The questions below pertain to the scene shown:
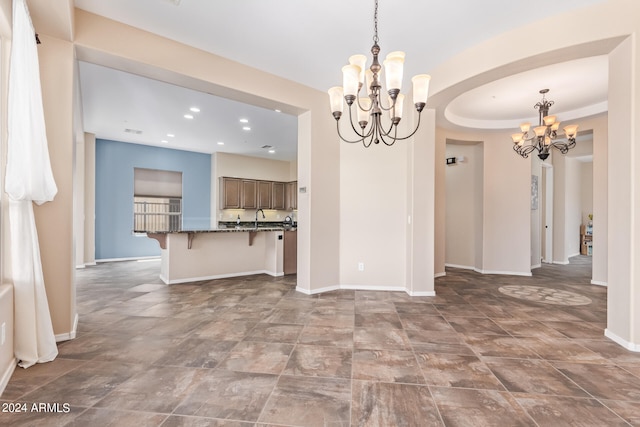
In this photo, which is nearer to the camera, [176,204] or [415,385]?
[415,385]

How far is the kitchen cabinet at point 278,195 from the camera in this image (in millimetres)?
8969

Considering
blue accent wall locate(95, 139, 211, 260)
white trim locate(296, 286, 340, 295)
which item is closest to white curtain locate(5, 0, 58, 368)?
white trim locate(296, 286, 340, 295)

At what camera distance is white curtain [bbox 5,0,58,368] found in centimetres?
198

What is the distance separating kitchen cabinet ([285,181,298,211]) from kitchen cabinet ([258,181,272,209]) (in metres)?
0.57

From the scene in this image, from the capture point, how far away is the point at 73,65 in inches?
103

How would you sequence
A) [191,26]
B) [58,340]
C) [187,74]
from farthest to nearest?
[187,74], [191,26], [58,340]

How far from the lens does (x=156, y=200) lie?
778 cm

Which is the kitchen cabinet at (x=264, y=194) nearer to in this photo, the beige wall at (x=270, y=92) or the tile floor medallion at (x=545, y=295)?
the beige wall at (x=270, y=92)

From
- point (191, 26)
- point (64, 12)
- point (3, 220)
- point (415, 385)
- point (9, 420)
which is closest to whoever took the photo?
point (9, 420)

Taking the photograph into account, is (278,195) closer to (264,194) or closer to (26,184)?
(264,194)

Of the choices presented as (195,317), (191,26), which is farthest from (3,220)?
(191,26)

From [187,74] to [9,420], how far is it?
3081 mm

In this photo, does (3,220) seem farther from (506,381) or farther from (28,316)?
(506,381)

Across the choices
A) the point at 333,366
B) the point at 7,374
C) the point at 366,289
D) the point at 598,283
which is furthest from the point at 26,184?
the point at 598,283
